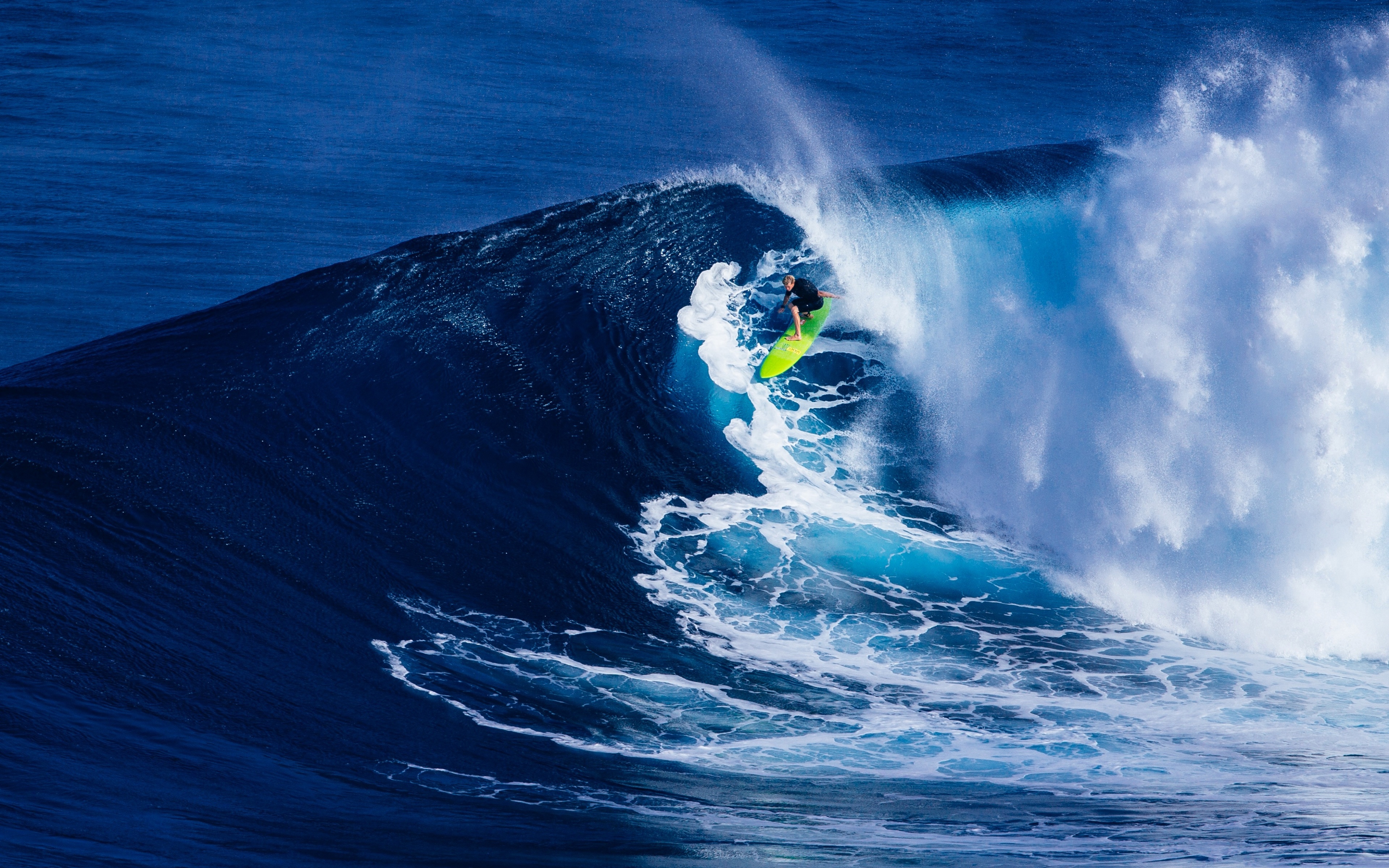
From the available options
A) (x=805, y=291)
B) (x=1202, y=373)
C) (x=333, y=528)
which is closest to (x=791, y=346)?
(x=805, y=291)

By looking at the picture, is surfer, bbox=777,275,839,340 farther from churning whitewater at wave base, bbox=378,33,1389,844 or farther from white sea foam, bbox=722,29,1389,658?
white sea foam, bbox=722,29,1389,658

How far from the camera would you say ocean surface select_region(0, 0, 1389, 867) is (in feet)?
26.7

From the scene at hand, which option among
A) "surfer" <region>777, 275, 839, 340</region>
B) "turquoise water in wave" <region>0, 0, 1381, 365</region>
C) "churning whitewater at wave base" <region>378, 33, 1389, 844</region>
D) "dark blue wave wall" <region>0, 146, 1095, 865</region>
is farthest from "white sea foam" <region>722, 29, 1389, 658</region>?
"turquoise water in wave" <region>0, 0, 1381, 365</region>

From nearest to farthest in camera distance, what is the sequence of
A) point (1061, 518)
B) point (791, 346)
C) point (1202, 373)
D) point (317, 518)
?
point (317, 518) → point (1061, 518) → point (1202, 373) → point (791, 346)

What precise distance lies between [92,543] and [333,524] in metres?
2.25

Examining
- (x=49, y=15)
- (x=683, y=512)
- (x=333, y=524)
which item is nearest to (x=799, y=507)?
(x=683, y=512)

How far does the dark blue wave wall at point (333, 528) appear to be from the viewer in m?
7.63

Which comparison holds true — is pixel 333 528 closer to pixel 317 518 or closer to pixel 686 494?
pixel 317 518

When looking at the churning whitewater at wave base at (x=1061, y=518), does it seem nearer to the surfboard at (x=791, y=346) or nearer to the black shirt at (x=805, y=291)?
the surfboard at (x=791, y=346)

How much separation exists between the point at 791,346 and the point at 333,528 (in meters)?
7.52

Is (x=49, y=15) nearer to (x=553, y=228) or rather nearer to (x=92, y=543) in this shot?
(x=553, y=228)

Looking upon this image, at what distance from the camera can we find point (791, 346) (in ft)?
53.4

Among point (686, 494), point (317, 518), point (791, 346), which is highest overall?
point (791, 346)

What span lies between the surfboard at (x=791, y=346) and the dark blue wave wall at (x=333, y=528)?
A: 46.6 inches
